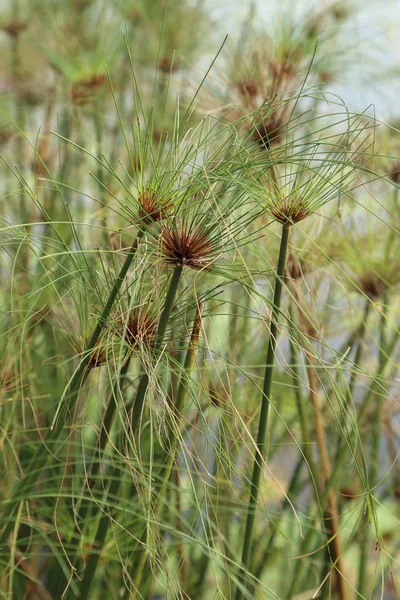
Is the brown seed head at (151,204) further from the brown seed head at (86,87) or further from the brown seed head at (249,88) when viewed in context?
the brown seed head at (86,87)

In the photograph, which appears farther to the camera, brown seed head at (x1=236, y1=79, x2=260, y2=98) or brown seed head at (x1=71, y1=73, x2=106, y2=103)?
brown seed head at (x1=71, y1=73, x2=106, y2=103)

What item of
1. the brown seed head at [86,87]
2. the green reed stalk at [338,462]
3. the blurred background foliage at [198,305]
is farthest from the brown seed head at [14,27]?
the green reed stalk at [338,462]

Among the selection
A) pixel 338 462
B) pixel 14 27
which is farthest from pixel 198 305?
pixel 14 27

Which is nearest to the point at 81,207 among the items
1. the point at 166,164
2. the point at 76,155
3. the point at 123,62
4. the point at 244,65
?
the point at 76,155

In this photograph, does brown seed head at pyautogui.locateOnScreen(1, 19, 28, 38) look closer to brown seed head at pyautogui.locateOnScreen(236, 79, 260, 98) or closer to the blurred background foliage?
the blurred background foliage

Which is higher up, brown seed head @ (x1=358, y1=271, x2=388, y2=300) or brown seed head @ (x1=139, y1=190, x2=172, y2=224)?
brown seed head @ (x1=358, y1=271, x2=388, y2=300)

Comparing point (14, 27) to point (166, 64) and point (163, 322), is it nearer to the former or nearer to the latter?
point (166, 64)

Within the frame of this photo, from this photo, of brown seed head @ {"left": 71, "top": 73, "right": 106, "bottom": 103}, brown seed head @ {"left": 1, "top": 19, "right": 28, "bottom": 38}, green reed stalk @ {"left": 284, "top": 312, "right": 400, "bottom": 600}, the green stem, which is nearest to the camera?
the green stem

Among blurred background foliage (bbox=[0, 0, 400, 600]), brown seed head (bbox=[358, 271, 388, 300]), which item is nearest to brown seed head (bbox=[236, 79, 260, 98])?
blurred background foliage (bbox=[0, 0, 400, 600])
